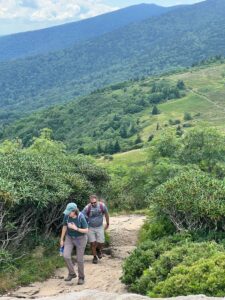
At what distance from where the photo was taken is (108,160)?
106250 mm

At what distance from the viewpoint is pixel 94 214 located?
51.5 feet

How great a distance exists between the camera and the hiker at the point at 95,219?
15.6m

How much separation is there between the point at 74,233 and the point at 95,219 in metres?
1.99

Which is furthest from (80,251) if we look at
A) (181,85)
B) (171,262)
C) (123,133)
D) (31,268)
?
(181,85)

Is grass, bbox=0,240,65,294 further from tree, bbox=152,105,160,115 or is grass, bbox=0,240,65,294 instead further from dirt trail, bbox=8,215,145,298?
tree, bbox=152,105,160,115

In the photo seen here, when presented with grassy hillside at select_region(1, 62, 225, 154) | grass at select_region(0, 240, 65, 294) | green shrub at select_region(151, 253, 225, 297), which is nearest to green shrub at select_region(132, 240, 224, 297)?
green shrub at select_region(151, 253, 225, 297)

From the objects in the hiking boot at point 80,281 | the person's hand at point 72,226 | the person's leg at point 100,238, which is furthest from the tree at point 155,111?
the person's hand at point 72,226

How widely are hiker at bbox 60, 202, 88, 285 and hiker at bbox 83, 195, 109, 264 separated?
169 centimetres

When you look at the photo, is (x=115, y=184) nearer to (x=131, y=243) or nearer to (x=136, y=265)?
(x=131, y=243)

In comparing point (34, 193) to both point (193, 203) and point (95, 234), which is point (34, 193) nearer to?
point (95, 234)

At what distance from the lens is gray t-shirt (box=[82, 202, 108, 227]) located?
51.2 feet

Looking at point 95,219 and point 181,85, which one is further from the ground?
point 95,219

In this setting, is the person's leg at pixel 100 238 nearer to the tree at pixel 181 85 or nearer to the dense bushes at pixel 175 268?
the dense bushes at pixel 175 268

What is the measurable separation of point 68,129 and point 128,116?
2392cm
